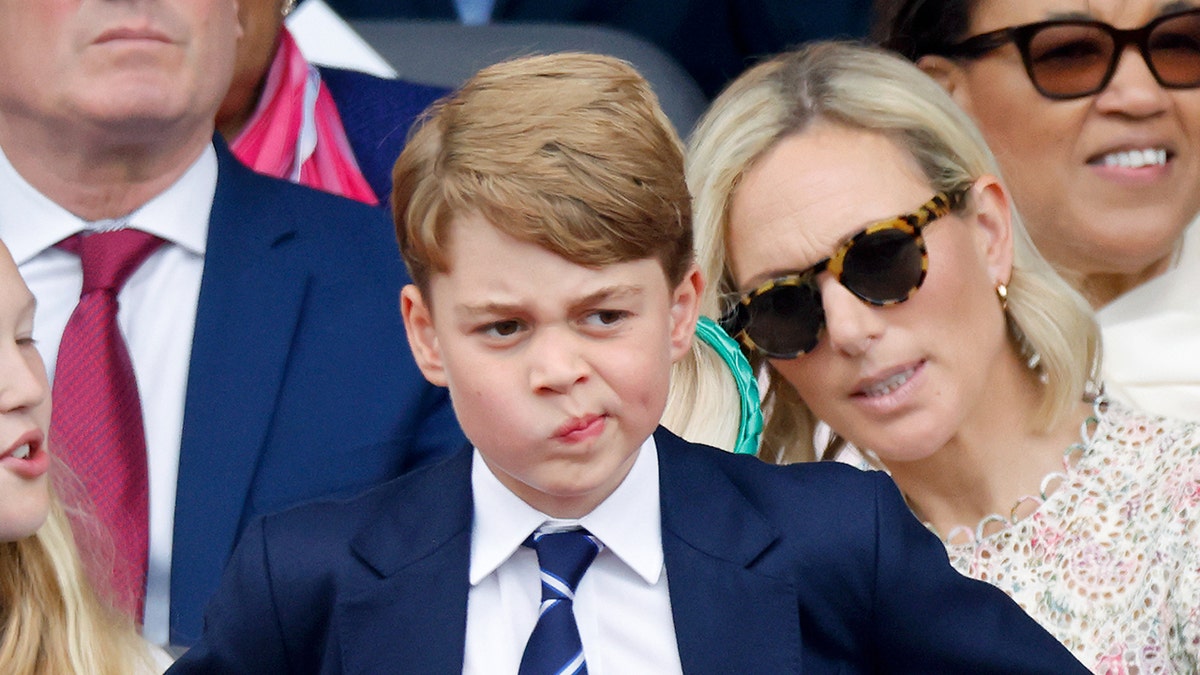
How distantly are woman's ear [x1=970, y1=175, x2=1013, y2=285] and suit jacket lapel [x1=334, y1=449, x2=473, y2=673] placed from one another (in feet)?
2.49

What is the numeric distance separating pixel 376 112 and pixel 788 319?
2.69 ft

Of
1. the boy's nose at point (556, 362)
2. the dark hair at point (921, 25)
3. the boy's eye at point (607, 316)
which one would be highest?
the dark hair at point (921, 25)

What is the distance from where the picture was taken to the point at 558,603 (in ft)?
4.21

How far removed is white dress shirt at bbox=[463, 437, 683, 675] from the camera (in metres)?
1.30

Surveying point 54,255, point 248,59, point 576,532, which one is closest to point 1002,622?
point 576,532

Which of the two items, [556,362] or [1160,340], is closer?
[556,362]

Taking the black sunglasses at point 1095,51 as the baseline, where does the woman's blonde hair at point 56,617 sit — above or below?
below

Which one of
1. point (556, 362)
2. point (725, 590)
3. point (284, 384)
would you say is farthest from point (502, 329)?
point (284, 384)

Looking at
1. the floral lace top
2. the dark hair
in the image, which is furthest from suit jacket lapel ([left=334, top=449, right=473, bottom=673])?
the dark hair

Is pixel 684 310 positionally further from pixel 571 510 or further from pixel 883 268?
pixel 883 268

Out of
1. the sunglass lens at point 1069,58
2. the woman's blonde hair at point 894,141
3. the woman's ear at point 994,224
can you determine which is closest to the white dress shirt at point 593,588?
the woman's blonde hair at point 894,141

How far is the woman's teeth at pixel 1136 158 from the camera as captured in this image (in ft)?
7.13

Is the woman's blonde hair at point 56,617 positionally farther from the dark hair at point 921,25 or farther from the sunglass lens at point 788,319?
the dark hair at point 921,25

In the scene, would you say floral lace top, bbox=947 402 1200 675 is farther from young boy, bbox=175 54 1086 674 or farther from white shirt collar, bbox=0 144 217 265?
white shirt collar, bbox=0 144 217 265
